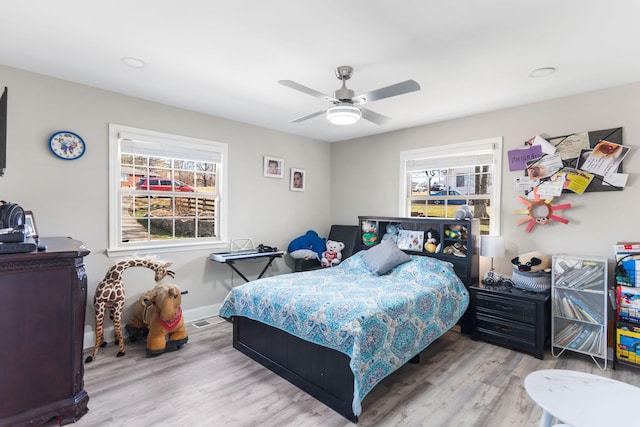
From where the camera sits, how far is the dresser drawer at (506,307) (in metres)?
3.00

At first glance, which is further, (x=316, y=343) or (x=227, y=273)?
(x=227, y=273)

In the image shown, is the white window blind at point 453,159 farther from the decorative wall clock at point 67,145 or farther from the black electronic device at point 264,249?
the decorative wall clock at point 67,145

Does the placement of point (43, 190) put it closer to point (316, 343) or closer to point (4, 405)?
point (4, 405)

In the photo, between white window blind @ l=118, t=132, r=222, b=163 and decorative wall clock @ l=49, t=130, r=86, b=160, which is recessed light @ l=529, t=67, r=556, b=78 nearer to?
white window blind @ l=118, t=132, r=222, b=163

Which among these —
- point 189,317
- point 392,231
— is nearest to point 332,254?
point 392,231

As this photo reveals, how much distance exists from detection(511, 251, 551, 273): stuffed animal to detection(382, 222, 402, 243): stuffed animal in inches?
54.8

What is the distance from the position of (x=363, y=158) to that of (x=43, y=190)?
12.9ft

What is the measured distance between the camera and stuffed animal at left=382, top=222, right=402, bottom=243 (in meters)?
4.20

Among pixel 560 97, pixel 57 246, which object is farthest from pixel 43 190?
pixel 560 97

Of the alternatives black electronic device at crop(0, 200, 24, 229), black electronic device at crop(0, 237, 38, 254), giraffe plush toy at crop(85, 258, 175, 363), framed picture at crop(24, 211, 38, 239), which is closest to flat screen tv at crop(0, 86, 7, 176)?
black electronic device at crop(0, 200, 24, 229)

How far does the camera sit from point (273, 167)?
4.63 metres

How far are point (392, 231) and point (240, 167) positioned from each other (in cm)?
226

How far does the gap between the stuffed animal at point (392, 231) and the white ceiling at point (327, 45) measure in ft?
5.43

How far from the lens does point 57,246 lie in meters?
2.19
